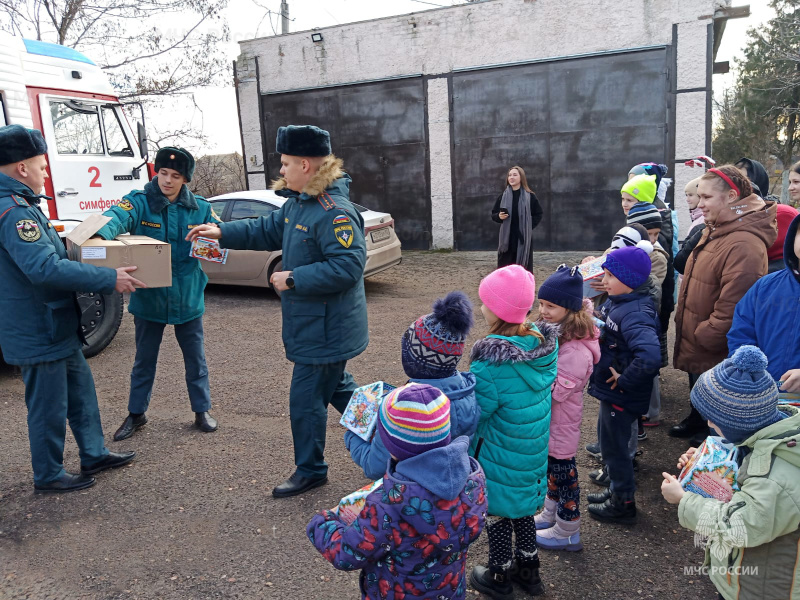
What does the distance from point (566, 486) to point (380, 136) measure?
12.3m

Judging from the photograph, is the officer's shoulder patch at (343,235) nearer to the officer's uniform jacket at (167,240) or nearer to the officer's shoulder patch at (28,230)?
the officer's uniform jacket at (167,240)

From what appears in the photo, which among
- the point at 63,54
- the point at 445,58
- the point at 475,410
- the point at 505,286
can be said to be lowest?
the point at 475,410

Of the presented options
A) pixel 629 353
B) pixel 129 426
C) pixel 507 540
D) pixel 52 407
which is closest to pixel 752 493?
pixel 507 540

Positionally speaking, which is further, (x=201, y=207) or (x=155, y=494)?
(x=201, y=207)

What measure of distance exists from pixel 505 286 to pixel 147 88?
1406 centimetres

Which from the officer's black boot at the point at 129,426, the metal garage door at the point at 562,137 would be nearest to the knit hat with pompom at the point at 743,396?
the officer's black boot at the point at 129,426

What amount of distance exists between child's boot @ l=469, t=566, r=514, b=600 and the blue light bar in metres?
6.64

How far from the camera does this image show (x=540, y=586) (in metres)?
2.63

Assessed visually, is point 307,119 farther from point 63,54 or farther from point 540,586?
point 540,586

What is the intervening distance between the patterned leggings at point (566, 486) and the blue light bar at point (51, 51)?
6535 mm

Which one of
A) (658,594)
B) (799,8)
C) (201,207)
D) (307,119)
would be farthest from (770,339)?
(799,8)

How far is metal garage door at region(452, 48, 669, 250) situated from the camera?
11984 millimetres

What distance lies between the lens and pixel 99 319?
20.7 ft

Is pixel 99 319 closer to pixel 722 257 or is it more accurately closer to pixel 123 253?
pixel 123 253
